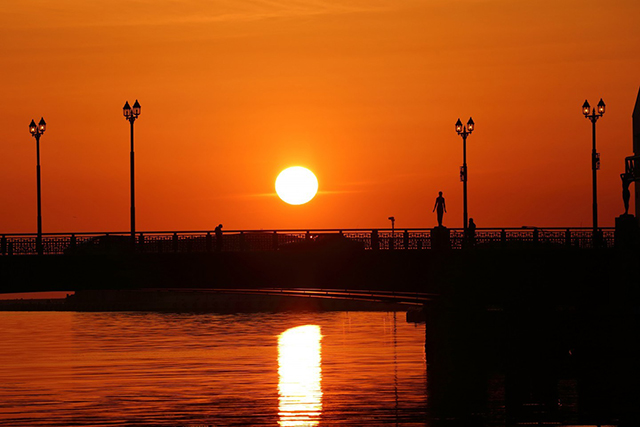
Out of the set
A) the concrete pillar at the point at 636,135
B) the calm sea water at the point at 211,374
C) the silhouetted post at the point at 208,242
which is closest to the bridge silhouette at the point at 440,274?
the silhouetted post at the point at 208,242

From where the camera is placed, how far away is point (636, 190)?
9238 cm

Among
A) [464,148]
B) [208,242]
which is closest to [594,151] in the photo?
[464,148]

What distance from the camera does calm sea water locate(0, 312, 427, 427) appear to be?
62.2 m

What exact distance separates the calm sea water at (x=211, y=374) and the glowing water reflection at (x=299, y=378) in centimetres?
11

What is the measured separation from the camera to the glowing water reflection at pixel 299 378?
201 ft

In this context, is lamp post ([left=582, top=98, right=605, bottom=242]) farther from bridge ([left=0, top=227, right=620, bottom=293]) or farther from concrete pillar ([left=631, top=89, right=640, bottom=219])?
concrete pillar ([left=631, top=89, right=640, bottom=219])

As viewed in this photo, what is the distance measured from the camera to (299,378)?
87.6 meters

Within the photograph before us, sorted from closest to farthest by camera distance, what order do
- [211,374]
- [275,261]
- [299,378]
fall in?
[275,261] < [299,378] < [211,374]

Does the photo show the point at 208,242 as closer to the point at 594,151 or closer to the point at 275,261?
the point at 275,261

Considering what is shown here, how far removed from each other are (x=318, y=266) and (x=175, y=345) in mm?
73382

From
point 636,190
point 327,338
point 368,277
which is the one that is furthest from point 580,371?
point 327,338

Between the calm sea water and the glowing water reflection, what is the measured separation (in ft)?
0.38

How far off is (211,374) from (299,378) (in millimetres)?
7305

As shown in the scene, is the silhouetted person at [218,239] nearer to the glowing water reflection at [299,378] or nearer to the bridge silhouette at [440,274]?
the bridge silhouette at [440,274]
